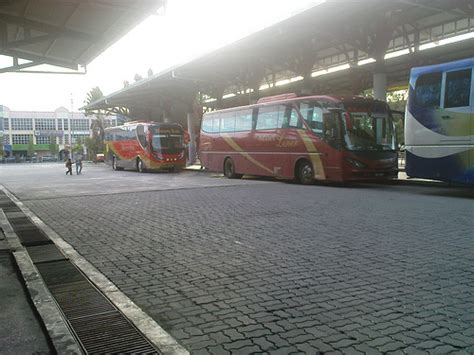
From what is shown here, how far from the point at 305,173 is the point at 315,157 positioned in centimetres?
91

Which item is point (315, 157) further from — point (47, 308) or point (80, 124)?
point (80, 124)

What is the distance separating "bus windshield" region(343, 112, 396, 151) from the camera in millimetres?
15125

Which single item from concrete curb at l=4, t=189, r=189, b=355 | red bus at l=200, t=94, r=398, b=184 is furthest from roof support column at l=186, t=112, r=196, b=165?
concrete curb at l=4, t=189, r=189, b=355

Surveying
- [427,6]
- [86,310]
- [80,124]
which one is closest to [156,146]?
[427,6]

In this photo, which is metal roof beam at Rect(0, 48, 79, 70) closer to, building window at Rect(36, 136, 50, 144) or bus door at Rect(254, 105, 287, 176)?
bus door at Rect(254, 105, 287, 176)

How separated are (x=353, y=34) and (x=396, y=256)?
15.0 meters

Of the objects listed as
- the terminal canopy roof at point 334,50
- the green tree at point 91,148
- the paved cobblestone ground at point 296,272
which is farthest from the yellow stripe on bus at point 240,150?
the green tree at point 91,148

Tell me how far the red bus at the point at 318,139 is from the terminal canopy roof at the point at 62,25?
8268 mm

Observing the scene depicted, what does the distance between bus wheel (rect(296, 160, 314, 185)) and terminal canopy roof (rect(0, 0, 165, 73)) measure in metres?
8.88

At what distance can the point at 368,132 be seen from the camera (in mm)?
15367

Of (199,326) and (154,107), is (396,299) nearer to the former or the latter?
(199,326)

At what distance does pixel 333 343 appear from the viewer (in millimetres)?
3279

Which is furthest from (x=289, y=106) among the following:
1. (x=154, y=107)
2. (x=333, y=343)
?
(x=154, y=107)

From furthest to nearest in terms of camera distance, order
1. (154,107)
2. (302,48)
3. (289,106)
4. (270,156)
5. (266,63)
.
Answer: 1. (154,107)
2. (266,63)
3. (302,48)
4. (270,156)
5. (289,106)
